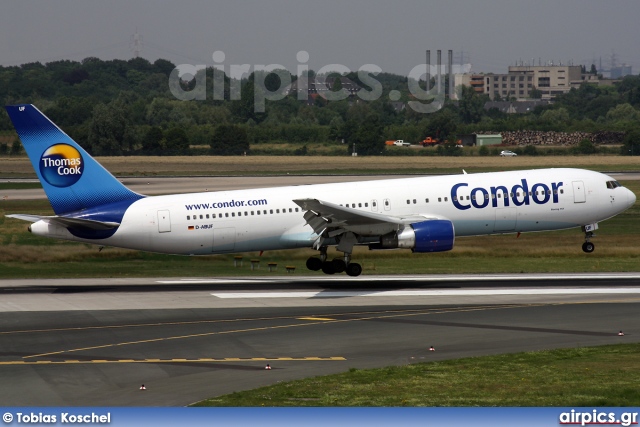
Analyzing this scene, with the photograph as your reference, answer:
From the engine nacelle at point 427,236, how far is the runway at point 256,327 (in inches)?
71.7

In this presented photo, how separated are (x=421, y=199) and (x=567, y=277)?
8.06 m

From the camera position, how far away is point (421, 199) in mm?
44500

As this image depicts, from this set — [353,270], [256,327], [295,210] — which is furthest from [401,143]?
[256,327]

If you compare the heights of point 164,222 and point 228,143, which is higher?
point 228,143

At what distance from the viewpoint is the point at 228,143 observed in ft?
472

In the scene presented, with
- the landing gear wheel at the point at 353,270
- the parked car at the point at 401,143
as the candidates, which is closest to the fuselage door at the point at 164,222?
the landing gear wheel at the point at 353,270

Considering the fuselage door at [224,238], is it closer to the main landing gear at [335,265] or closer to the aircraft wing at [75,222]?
the main landing gear at [335,265]

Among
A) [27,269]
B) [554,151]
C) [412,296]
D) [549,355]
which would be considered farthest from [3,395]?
[554,151]

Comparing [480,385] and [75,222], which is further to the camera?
[75,222]

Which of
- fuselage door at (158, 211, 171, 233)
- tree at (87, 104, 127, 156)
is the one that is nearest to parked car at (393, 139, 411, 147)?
tree at (87, 104, 127, 156)

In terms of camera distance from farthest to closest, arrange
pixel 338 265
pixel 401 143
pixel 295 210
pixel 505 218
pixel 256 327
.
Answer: pixel 401 143, pixel 338 265, pixel 505 218, pixel 295 210, pixel 256 327

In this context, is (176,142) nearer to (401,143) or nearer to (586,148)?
(401,143)

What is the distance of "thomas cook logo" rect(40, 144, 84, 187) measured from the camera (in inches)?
1689

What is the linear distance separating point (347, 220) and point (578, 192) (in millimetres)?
11898
